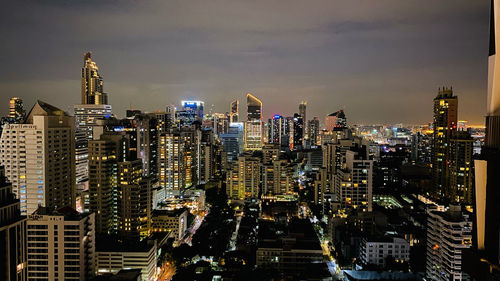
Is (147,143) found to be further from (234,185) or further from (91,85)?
(91,85)

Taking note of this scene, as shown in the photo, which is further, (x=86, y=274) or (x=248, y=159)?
(x=248, y=159)

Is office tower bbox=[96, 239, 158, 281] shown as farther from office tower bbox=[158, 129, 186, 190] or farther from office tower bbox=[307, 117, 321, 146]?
office tower bbox=[307, 117, 321, 146]

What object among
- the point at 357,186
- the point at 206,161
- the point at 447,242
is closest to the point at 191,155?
the point at 206,161

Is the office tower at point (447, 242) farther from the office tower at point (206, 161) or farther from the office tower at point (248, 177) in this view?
the office tower at point (206, 161)

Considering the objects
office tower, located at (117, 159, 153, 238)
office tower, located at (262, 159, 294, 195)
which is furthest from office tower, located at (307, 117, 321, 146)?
office tower, located at (117, 159, 153, 238)

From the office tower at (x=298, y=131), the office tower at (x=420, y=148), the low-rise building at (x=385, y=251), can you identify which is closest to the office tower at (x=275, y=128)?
the office tower at (x=298, y=131)

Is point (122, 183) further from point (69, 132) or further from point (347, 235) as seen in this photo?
point (347, 235)

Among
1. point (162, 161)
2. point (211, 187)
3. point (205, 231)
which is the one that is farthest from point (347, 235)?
point (162, 161)
